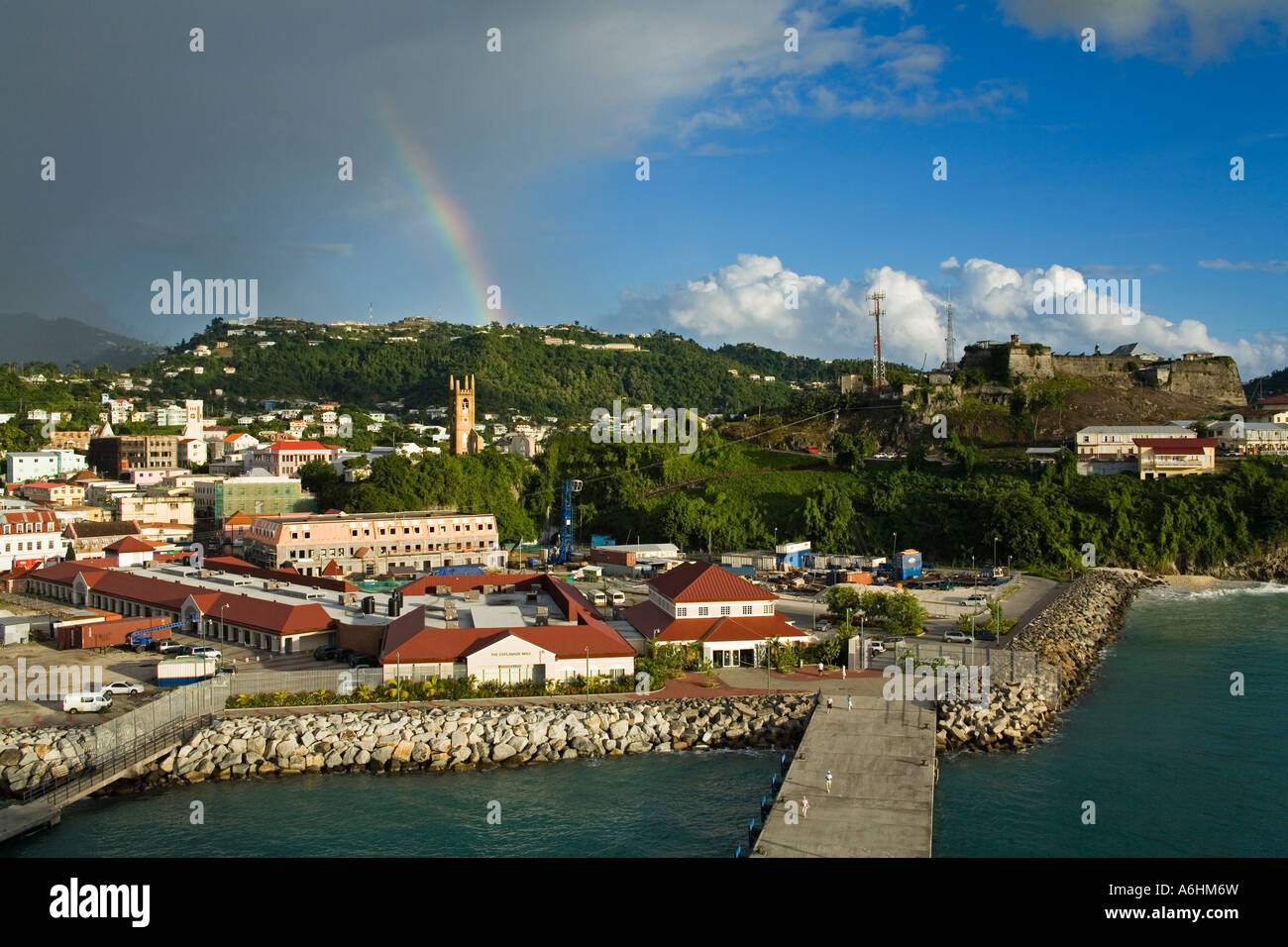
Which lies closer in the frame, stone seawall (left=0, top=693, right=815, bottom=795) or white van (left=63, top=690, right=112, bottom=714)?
stone seawall (left=0, top=693, right=815, bottom=795)

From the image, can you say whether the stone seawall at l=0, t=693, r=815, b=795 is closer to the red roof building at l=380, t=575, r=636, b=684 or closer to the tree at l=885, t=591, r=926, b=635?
the red roof building at l=380, t=575, r=636, b=684

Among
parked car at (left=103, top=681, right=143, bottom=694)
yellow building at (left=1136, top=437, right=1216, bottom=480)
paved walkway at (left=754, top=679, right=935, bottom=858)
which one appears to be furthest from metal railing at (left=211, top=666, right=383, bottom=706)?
yellow building at (left=1136, top=437, right=1216, bottom=480)

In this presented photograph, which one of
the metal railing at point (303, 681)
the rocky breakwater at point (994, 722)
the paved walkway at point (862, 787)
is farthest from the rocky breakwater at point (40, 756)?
the rocky breakwater at point (994, 722)

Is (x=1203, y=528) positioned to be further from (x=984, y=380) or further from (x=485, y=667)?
(x=485, y=667)

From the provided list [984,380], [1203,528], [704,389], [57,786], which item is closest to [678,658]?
[57,786]

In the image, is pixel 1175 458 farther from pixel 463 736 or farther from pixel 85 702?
pixel 85 702

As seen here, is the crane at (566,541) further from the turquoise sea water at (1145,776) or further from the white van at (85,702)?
the white van at (85,702)
